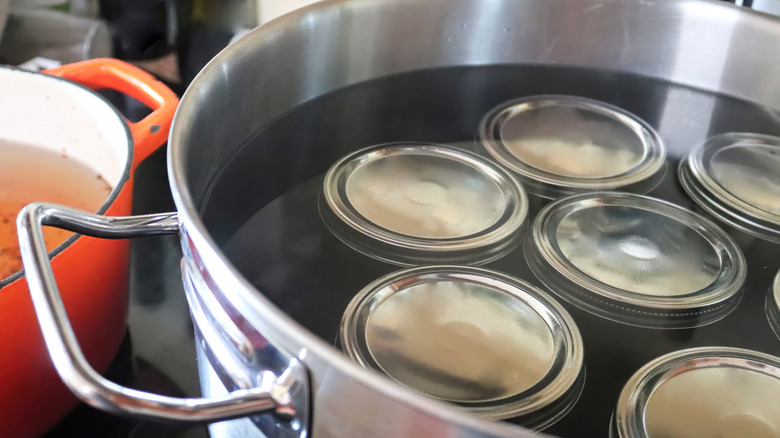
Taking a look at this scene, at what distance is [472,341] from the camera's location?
1.32 ft

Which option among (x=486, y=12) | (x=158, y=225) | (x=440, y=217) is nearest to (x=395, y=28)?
(x=486, y=12)

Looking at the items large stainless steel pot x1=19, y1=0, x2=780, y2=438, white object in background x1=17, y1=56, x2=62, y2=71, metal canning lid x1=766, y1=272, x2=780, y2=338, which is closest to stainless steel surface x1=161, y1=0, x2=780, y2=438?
large stainless steel pot x1=19, y1=0, x2=780, y2=438

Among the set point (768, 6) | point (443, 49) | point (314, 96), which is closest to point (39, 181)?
point (314, 96)

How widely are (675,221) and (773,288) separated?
0.08m

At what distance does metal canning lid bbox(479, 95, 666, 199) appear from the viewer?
0.51 metres

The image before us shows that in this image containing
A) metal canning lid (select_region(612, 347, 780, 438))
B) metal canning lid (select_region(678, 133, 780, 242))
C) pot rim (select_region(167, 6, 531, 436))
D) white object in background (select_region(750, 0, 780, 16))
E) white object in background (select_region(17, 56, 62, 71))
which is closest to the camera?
pot rim (select_region(167, 6, 531, 436))

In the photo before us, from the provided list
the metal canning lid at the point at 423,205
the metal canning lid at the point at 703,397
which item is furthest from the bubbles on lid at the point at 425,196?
the metal canning lid at the point at 703,397

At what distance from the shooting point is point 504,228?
1.52 ft

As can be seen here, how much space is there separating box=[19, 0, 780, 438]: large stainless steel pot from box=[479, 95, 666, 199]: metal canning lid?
0.08m

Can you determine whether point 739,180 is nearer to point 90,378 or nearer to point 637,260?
point 637,260

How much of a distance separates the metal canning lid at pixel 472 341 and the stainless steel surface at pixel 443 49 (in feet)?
0.42

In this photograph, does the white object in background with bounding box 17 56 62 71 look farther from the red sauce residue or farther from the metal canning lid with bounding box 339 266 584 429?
the metal canning lid with bounding box 339 266 584 429

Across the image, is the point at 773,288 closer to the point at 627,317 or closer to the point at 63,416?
the point at 627,317

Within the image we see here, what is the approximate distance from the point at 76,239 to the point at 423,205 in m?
0.22
